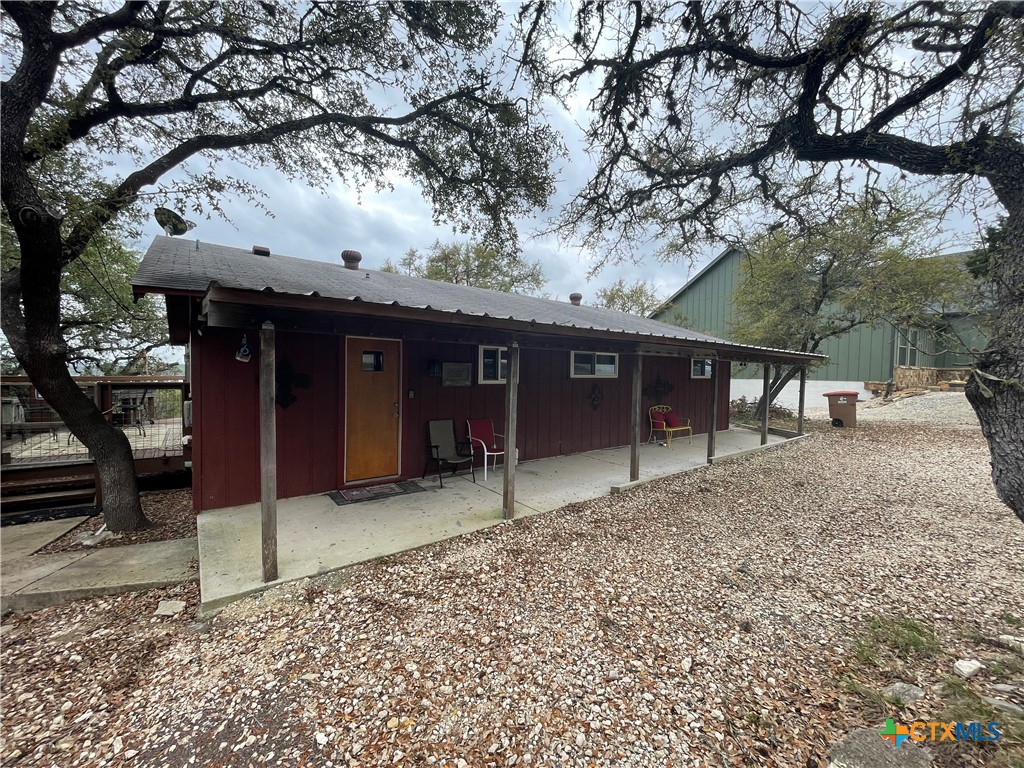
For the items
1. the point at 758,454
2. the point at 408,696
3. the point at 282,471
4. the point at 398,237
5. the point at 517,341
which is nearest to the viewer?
the point at 408,696

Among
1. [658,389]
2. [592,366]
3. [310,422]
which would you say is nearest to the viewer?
[310,422]

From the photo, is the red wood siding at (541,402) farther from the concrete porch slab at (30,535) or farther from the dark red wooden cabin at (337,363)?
the concrete porch slab at (30,535)

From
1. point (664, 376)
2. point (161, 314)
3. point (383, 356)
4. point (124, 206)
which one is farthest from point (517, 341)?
point (161, 314)

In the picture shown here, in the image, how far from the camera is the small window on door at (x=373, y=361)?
4887 millimetres

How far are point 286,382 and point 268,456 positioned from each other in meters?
1.92

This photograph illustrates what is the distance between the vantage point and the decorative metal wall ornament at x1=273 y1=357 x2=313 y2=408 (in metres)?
4.38

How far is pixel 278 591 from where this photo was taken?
2744 mm

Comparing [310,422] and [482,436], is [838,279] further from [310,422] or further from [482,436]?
[310,422]

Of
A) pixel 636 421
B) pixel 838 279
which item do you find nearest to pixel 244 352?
pixel 636 421

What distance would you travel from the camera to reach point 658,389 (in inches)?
340

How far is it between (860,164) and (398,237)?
731 inches

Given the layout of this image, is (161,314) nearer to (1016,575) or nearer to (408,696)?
(408,696)

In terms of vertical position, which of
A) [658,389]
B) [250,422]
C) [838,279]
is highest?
[838,279]

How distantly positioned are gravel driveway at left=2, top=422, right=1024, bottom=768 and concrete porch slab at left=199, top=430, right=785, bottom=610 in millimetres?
213
